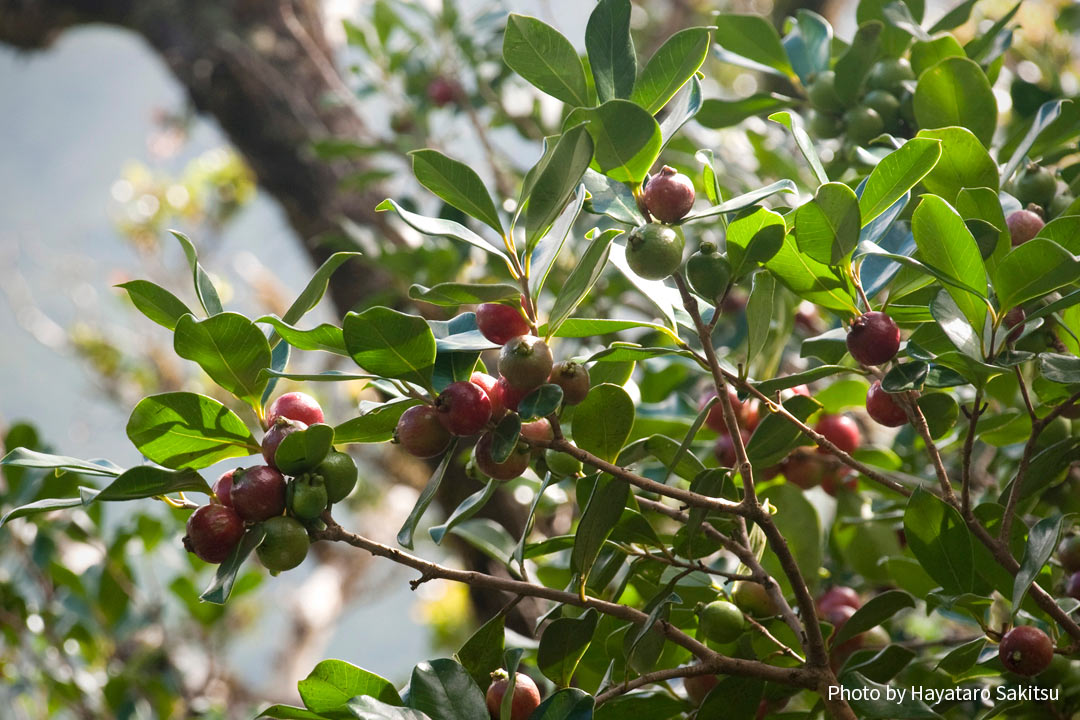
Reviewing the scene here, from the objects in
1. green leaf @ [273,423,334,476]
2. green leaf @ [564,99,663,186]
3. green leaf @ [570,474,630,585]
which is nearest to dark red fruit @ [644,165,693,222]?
green leaf @ [564,99,663,186]

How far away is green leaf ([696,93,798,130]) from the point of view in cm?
87

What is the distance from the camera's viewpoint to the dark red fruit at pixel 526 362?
518 mm

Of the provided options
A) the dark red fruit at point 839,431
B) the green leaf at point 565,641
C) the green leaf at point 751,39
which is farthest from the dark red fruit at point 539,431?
the green leaf at point 751,39

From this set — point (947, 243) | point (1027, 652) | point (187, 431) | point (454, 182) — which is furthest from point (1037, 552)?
point (187, 431)

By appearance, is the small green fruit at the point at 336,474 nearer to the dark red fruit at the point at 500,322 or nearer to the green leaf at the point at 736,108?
the dark red fruit at the point at 500,322

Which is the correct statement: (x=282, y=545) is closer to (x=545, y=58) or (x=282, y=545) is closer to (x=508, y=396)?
(x=508, y=396)

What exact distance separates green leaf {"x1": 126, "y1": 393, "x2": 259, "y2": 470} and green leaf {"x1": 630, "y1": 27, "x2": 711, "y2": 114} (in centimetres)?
32

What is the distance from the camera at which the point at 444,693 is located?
1.83ft

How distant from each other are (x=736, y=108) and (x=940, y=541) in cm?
44

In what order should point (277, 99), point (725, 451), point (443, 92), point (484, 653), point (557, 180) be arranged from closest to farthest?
point (557, 180) → point (484, 653) → point (725, 451) → point (443, 92) → point (277, 99)

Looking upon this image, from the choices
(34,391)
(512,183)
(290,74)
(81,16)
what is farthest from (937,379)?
(34,391)

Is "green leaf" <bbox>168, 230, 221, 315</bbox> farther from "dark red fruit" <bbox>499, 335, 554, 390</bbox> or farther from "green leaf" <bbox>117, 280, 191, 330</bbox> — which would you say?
"dark red fruit" <bbox>499, 335, 554, 390</bbox>

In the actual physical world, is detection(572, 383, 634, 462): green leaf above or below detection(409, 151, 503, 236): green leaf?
below

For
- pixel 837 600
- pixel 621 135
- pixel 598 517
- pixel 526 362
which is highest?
pixel 621 135
